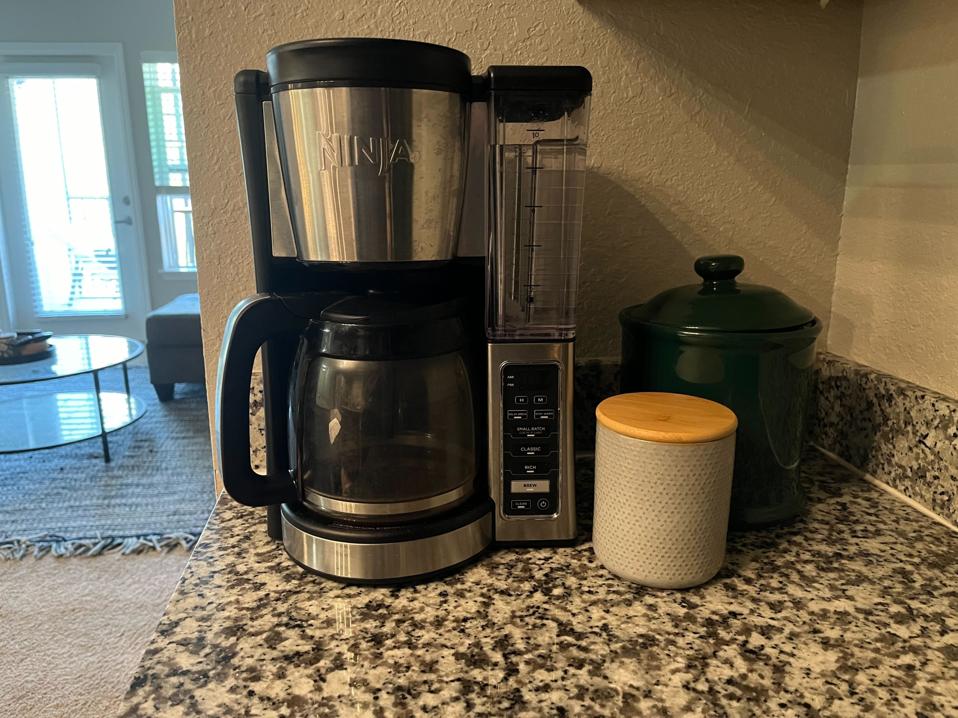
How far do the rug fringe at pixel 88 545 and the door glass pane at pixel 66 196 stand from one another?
2921 mm

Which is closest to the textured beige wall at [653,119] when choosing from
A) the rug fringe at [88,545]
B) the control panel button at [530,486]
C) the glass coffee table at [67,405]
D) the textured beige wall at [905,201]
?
the textured beige wall at [905,201]

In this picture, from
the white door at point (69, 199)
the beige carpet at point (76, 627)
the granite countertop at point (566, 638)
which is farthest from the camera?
the white door at point (69, 199)

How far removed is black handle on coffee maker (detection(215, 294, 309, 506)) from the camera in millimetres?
572

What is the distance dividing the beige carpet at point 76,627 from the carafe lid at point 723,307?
1349 mm

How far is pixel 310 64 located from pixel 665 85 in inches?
18.6

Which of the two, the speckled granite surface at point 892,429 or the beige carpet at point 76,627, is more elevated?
the speckled granite surface at point 892,429

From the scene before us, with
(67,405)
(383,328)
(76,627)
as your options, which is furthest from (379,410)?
(67,405)

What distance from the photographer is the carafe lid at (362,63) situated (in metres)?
0.51

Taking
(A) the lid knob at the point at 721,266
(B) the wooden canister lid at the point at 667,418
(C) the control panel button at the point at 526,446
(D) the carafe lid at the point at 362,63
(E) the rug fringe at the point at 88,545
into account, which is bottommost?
(E) the rug fringe at the point at 88,545

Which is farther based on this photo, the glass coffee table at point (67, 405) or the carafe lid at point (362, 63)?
the glass coffee table at point (67, 405)

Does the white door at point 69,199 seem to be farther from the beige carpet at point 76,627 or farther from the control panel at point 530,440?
the control panel at point 530,440

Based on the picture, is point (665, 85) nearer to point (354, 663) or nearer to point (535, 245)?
point (535, 245)

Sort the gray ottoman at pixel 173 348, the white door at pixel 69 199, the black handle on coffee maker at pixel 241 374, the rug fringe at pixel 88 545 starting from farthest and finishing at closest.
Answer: the white door at pixel 69 199, the gray ottoman at pixel 173 348, the rug fringe at pixel 88 545, the black handle on coffee maker at pixel 241 374

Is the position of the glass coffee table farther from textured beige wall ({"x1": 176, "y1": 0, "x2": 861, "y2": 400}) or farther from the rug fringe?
textured beige wall ({"x1": 176, "y1": 0, "x2": 861, "y2": 400})
